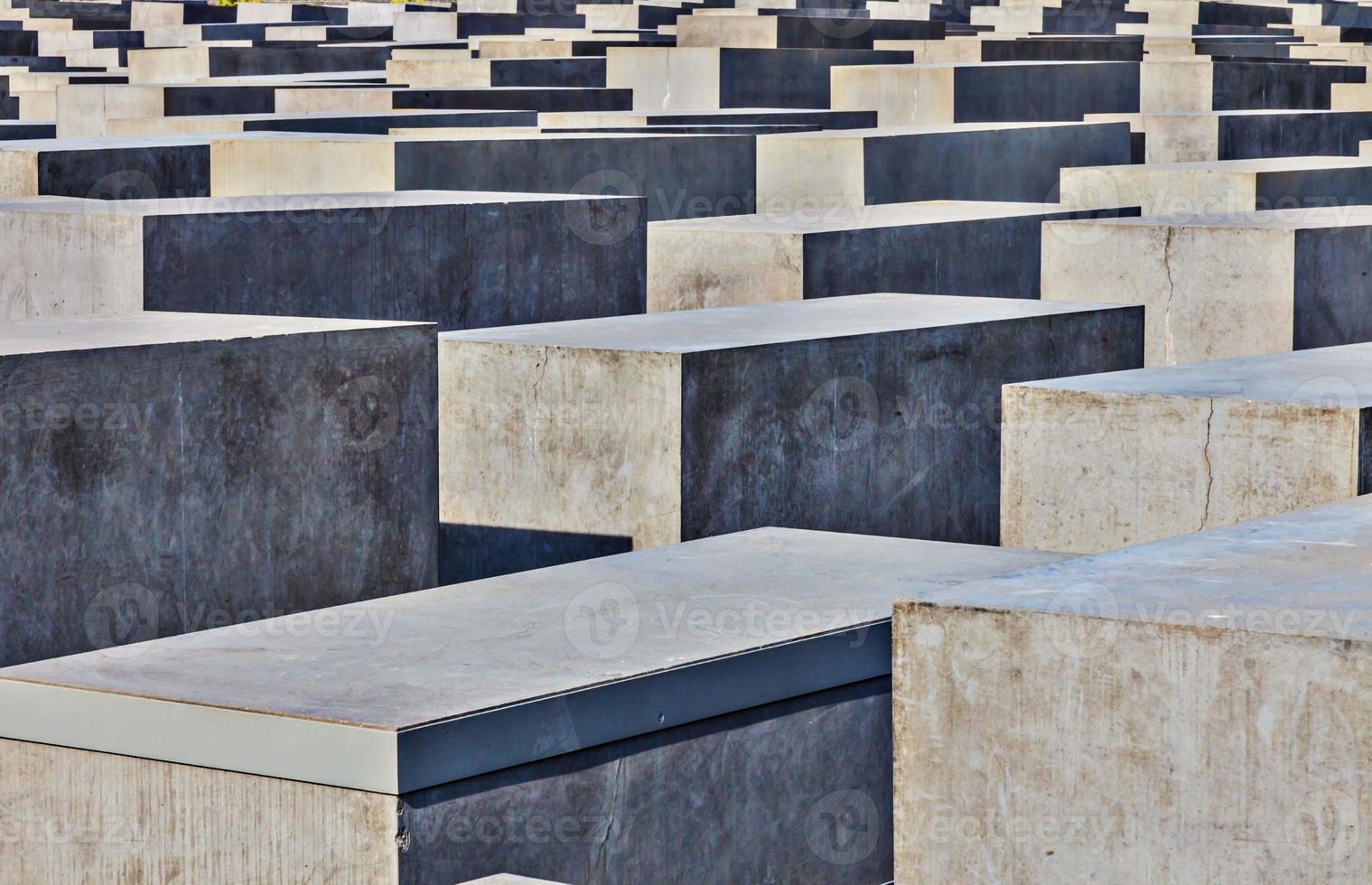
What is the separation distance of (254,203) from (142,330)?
234cm

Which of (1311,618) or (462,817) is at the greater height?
(1311,618)

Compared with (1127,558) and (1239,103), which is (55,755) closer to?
(1127,558)

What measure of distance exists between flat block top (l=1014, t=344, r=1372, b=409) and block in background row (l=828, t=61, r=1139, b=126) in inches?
377

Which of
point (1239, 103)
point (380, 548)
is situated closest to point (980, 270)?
point (380, 548)

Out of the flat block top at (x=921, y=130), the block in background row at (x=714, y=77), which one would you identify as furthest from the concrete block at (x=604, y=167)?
the block in background row at (x=714, y=77)

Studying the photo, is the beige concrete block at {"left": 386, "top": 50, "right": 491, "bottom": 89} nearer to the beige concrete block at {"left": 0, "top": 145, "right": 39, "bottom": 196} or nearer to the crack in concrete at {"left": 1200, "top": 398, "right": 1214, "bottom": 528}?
the beige concrete block at {"left": 0, "top": 145, "right": 39, "bottom": 196}

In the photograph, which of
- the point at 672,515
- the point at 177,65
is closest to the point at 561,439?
the point at 672,515

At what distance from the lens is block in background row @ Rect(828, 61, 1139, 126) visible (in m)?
16.8

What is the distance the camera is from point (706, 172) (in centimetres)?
1238

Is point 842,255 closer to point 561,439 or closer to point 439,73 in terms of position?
point 561,439

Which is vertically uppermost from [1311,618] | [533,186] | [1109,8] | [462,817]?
[1109,8]

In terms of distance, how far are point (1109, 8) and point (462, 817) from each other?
98.4ft

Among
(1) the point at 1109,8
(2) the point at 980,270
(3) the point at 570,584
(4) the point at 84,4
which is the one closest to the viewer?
(3) the point at 570,584

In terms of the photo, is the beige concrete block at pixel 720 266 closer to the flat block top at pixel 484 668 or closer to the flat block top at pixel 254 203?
the flat block top at pixel 254 203
